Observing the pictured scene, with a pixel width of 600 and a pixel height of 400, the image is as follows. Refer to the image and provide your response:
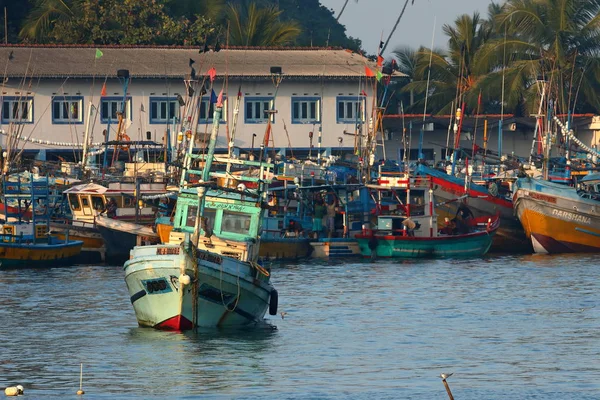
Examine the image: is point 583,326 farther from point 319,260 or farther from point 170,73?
point 170,73

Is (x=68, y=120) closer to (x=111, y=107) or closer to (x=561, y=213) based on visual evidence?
(x=111, y=107)

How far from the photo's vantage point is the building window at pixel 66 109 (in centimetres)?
6794

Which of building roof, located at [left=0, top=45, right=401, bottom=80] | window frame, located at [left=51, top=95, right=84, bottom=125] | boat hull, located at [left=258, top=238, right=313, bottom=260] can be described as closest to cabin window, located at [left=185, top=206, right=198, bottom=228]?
boat hull, located at [left=258, top=238, right=313, bottom=260]

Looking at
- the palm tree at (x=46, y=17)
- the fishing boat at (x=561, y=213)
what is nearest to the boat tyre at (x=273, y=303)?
the fishing boat at (x=561, y=213)

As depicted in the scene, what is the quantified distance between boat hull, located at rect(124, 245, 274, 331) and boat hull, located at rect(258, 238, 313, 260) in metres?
19.7

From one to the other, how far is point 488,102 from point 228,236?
1859 inches

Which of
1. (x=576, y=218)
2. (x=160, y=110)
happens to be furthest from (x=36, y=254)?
(x=160, y=110)

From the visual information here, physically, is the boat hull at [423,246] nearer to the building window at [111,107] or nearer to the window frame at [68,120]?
the building window at [111,107]

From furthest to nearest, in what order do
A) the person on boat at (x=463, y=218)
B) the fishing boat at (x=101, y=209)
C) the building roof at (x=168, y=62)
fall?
the building roof at (x=168, y=62), the person on boat at (x=463, y=218), the fishing boat at (x=101, y=209)

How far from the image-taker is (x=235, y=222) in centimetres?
3469

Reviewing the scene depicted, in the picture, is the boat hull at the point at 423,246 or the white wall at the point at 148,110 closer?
the boat hull at the point at 423,246

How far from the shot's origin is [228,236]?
34438mm

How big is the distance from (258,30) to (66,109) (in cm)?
1413

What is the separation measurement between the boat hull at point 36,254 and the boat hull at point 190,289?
17.0 m
